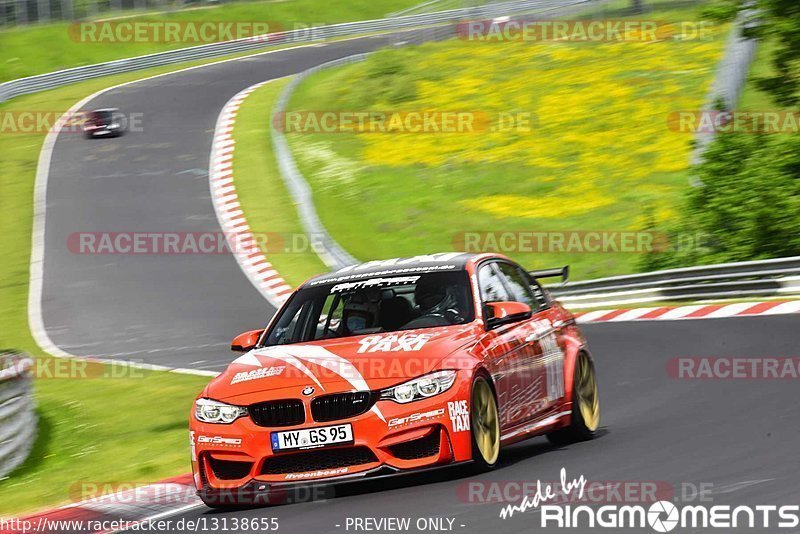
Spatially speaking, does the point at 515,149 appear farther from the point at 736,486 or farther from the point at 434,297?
the point at 736,486

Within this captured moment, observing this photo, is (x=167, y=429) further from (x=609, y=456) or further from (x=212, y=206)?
(x=212, y=206)

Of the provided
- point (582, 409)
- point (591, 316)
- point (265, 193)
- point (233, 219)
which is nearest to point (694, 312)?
point (591, 316)

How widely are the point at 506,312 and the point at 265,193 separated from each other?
2340 cm

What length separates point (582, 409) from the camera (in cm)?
1023

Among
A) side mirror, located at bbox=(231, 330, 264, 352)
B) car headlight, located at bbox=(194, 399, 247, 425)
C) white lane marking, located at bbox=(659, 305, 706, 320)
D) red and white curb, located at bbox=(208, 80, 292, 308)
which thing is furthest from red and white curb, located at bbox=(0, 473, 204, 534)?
red and white curb, located at bbox=(208, 80, 292, 308)

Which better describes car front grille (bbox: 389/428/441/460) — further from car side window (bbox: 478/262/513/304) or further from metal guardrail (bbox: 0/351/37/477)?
metal guardrail (bbox: 0/351/37/477)

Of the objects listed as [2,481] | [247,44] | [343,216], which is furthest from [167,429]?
[247,44]

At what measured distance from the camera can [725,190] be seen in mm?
24438

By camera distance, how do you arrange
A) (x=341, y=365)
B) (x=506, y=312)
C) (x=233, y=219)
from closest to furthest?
1. (x=341, y=365)
2. (x=506, y=312)
3. (x=233, y=219)

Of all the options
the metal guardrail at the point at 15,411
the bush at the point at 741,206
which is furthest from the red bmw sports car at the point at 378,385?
the bush at the point at 741,206

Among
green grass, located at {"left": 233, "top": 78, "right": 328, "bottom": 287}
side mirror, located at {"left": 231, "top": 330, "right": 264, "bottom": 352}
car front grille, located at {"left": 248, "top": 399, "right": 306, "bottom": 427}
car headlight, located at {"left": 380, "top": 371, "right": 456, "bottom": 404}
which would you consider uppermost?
car headlight, located at {"left": 380, "top": 371, "right": 456, "bottom": 404}

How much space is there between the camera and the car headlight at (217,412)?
831 cm

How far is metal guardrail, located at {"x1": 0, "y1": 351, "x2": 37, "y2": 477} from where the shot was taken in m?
11.6

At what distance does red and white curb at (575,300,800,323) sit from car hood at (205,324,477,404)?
10.9 m
